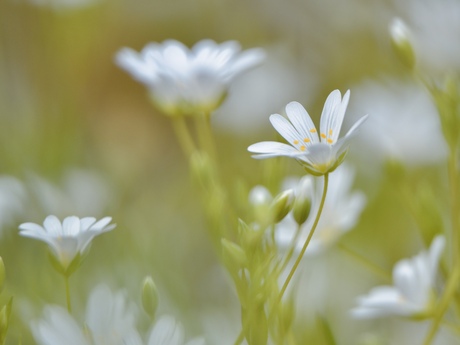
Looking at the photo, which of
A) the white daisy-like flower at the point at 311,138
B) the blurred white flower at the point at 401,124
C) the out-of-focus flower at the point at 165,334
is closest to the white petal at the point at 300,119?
the white daisy-like flower at the point at 311,138

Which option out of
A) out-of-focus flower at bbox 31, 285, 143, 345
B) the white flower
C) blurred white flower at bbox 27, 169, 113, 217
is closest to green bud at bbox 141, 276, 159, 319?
out-of-focus flower at bbox 31, 285, 143, 345

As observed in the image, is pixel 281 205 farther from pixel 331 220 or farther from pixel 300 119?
pixel 331 220

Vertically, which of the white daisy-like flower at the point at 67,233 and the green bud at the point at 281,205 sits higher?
the white daisy-like flower at the point at 67,233

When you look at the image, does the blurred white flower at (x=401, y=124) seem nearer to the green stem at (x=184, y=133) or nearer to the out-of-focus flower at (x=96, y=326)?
the green stem at (x=184, y=133)

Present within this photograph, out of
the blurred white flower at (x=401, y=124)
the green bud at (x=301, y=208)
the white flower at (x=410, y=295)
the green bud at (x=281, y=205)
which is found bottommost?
the white flower at (x=410, y=295)

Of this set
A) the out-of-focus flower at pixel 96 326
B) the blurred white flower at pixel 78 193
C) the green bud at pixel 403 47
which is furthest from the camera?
the blurred white flower at pixel 78 193

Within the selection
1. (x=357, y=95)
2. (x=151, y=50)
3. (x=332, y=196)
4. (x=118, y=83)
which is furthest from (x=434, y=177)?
(x=118, y=83)

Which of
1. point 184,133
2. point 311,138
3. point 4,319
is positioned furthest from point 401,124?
point 4,319
